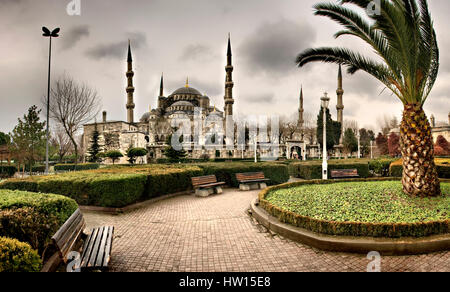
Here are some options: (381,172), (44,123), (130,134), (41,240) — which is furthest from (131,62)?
(41,240)

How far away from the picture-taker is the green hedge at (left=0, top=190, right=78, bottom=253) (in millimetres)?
3238

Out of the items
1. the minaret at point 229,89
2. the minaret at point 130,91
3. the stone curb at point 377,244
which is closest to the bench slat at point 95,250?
the stone curb at point 377,244

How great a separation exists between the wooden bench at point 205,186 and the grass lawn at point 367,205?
10.4 feet

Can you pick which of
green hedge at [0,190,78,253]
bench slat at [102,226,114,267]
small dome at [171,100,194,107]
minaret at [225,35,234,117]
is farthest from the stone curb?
small dome at [171,100,194,107]

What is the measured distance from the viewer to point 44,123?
16.4 meters

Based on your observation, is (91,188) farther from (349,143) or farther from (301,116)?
(301,116)

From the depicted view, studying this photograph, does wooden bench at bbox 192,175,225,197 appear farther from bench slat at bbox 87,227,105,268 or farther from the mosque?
the mosque

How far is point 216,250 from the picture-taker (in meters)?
4.18

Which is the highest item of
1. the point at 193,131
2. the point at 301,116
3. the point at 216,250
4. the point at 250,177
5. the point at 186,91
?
the point at 186,91

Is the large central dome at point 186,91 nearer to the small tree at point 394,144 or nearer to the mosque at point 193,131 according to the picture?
the mosque at point 193,131

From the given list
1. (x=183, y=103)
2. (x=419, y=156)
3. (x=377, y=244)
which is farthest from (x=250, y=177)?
(x=183, y=103)

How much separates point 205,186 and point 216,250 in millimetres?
5383
